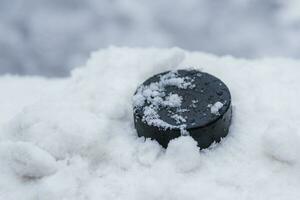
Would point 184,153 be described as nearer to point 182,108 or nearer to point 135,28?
point 182,108

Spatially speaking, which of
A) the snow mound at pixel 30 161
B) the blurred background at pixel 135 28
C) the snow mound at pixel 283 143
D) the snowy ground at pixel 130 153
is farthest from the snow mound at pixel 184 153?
the blurred background at pixel 135 28

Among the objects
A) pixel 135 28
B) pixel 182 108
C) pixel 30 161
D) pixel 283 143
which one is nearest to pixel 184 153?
pixel 182 108

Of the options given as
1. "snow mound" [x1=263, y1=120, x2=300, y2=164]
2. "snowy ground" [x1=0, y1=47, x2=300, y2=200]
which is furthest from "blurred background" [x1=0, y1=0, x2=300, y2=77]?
"snow mound" [x1=263, y1=120, x2=300, y2=164]

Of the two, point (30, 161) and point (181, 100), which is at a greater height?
point (181, 100)

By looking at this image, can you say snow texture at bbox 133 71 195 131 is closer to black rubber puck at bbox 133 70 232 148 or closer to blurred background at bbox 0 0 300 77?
black rubber puck at bbox 133 70 232 148

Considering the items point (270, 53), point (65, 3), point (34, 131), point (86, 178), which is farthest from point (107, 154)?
point (65, 3)

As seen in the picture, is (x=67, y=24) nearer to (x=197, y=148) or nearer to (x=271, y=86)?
(x=271, y=86)
